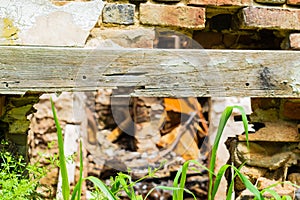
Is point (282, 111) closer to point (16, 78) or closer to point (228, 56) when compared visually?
point (228, 56)

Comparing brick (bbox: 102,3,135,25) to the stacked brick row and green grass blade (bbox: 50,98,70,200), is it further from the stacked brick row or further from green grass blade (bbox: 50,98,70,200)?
green grass blade (bbox: 50,98,70,200)

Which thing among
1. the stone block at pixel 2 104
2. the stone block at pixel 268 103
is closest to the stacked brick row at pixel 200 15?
the stone block at pixel 268 103

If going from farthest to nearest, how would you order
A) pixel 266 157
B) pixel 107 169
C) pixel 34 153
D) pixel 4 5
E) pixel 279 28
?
pixel 107 169, pixel 34 153, pixel 266 157, pixel 279 28, pixel 4 5

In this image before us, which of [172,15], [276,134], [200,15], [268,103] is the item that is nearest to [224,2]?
[200,15]

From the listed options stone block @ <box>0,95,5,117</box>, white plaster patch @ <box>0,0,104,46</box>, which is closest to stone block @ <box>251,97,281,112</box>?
white plaster patch @ <box>0,0,104,46</box>

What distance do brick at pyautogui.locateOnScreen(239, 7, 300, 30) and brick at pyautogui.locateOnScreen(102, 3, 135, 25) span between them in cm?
49

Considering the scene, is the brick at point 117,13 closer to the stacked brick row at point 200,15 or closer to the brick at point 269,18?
the stacked brick row at point 200,15

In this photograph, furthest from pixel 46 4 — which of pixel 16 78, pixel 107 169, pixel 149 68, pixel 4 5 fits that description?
pixel 107 169

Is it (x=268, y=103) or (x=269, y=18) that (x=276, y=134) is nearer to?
(x=268, y=103)

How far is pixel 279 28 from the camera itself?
2.29 m

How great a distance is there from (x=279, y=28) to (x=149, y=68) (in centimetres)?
61

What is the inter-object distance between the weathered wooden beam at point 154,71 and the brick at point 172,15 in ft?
0.48

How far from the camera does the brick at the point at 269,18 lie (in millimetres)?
2254

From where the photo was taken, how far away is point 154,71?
212cm
